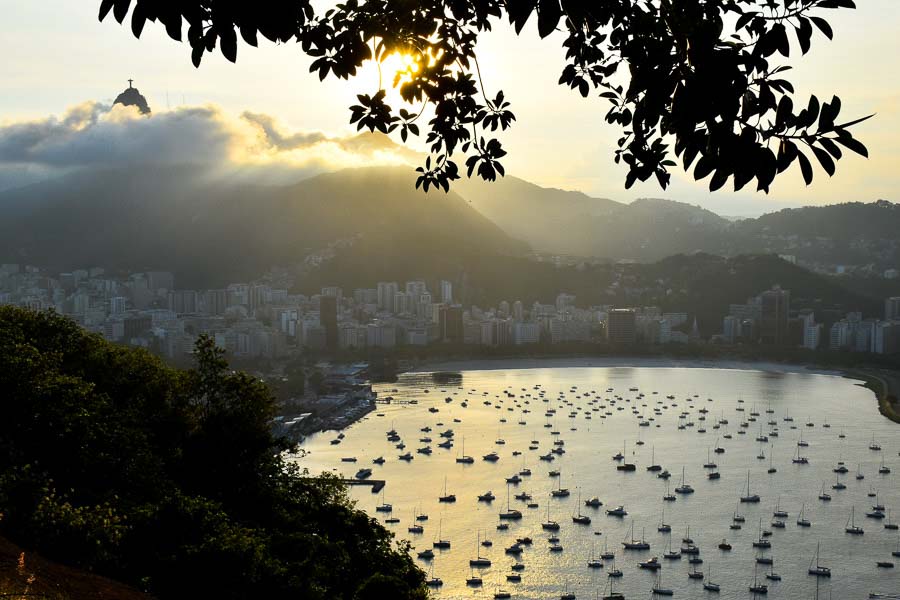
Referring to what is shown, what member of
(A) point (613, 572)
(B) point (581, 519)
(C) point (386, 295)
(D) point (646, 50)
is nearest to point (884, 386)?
(B) point (581, 519)

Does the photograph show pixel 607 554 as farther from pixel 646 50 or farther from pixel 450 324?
pixel 450 324

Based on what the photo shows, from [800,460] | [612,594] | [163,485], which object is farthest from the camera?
[800,460]

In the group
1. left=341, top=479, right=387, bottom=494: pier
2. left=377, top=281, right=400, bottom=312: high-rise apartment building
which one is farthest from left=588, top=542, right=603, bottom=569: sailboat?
left=377, top=281, right=400, bottom=312: high-rise apartment building

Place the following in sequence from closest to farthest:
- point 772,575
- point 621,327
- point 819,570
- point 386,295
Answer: point 772,575 → point 819,570 → point 621,327 → point 386,295

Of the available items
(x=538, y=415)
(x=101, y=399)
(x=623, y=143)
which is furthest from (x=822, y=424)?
(x=623, y=143)

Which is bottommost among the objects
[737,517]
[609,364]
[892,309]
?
[737,517]

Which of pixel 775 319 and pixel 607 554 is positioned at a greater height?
pixel 775 319
